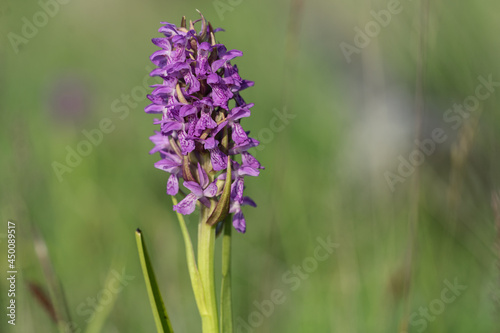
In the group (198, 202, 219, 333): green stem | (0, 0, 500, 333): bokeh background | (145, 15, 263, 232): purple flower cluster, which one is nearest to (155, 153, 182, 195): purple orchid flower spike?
(145, 15, 263, 232): purple flower cluster

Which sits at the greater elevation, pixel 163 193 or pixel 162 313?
pixel 163 193

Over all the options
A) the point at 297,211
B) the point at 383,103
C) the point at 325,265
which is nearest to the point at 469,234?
the point at 325,265

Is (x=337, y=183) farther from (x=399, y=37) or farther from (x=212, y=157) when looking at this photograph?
(x=212, y=157)

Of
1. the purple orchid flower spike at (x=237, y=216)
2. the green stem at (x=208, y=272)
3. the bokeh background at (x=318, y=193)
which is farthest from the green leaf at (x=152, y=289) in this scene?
the bokeh background at (x=318, y=193)

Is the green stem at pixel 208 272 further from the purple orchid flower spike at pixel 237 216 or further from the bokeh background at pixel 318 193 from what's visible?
the bokeh background at pixel 318 193

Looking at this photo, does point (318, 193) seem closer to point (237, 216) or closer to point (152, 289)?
point (237, 216)

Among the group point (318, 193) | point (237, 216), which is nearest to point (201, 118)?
point (237, 216)
